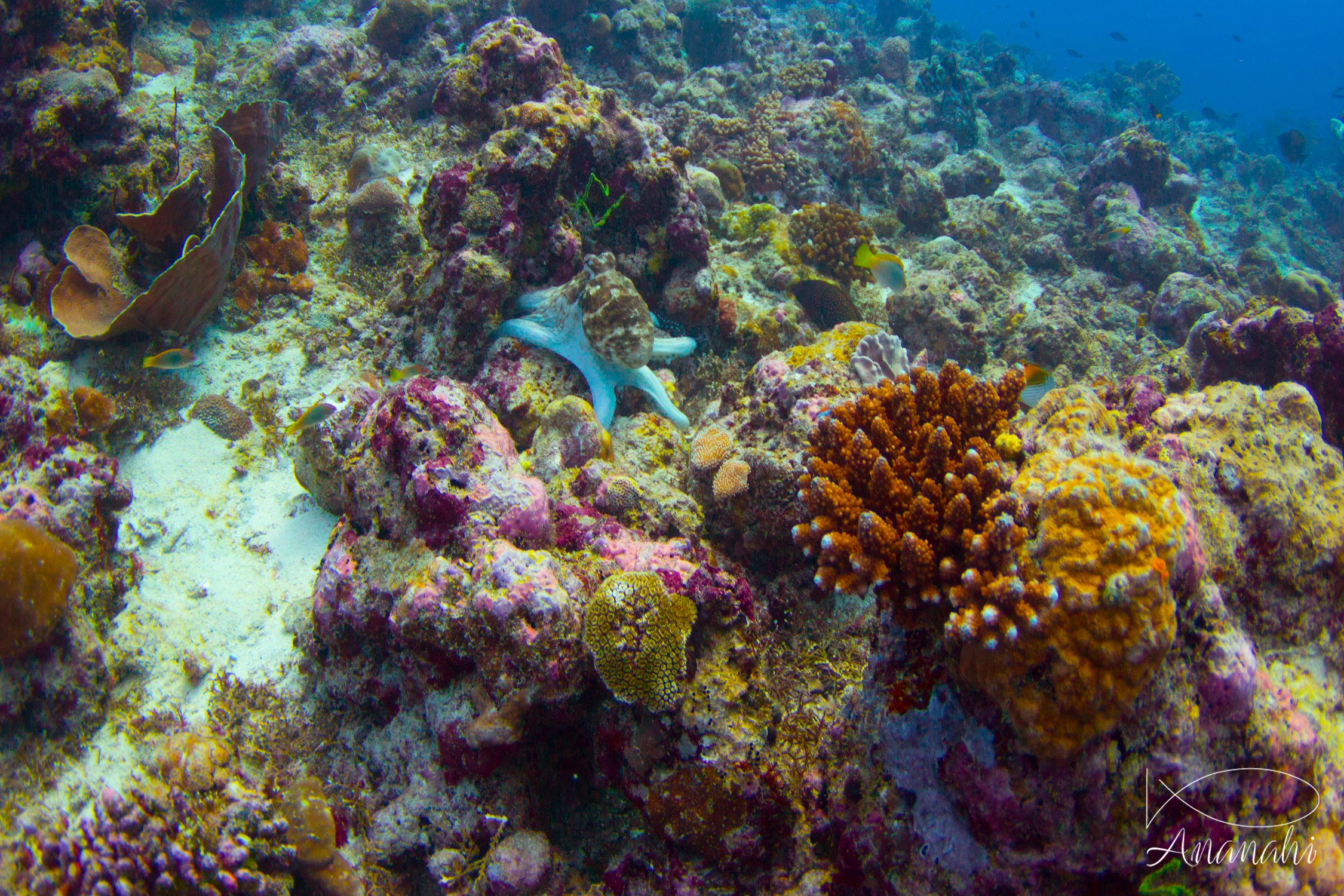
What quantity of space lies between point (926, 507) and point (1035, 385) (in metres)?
4.34

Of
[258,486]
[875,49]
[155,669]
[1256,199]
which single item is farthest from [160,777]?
[1256,199]

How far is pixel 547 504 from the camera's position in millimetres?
3811

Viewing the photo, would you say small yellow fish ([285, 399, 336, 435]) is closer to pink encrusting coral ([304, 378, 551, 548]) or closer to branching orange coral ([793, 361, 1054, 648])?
pink encrusting coral ([304, 378, 551, 548])

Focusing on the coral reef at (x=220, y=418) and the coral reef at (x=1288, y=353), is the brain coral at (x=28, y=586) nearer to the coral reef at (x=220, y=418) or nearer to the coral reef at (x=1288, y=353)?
the coral reef at (x=220, y=418)

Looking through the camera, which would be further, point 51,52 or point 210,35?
point 210,35

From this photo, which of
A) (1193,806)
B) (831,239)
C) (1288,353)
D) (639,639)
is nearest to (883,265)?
(831,239)

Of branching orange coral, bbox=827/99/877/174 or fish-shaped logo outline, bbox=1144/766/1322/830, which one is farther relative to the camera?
branching orange coral, bbox=827/99/877/174

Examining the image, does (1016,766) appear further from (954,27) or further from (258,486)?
(954,27)

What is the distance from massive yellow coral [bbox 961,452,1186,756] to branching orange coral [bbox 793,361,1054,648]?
11cm

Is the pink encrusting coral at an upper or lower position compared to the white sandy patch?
upper

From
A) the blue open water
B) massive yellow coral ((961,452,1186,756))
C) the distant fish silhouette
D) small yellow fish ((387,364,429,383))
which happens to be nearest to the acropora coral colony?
massive yellow coral ((961,452,1186,756))

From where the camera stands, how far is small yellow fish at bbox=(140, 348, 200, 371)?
17.8 feet

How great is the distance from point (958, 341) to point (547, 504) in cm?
664

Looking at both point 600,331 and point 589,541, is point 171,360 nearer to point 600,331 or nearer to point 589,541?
point 600,331
